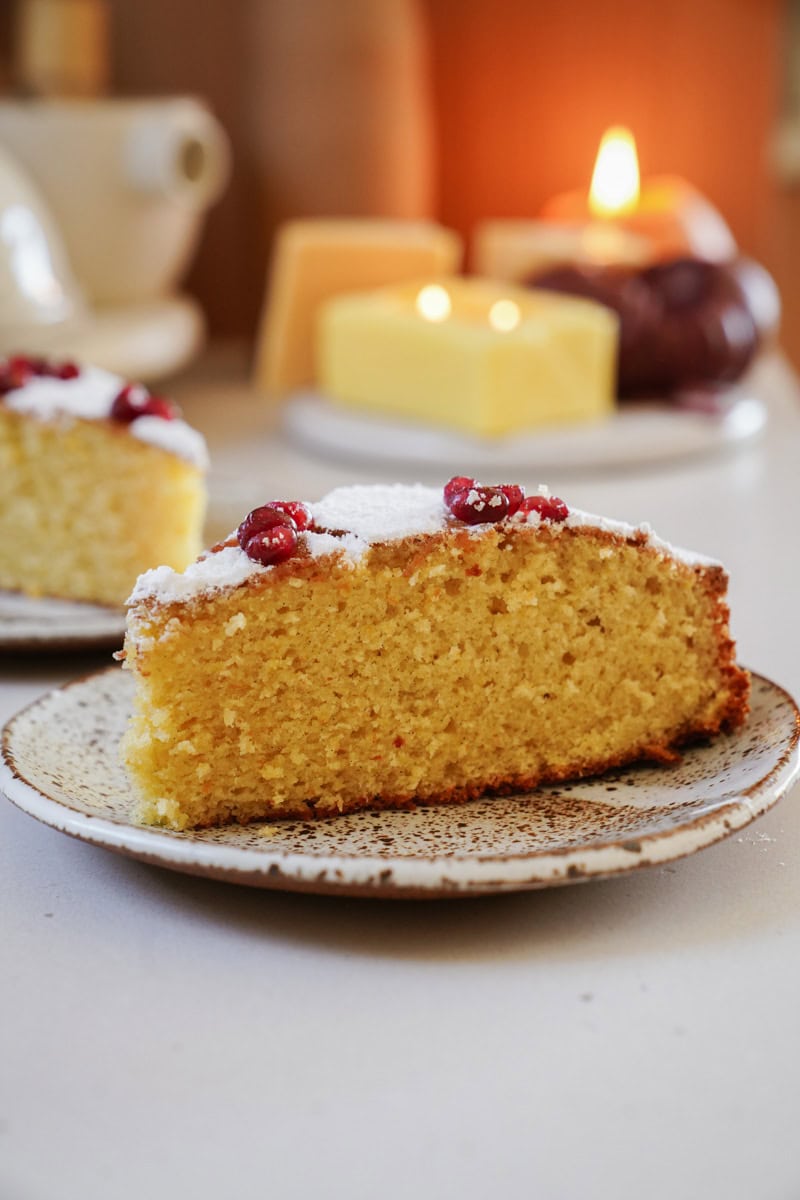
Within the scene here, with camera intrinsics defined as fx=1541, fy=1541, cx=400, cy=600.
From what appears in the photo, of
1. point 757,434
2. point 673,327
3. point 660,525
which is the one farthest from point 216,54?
point 660,525

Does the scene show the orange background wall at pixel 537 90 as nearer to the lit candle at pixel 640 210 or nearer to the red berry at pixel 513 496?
the lit candle at pixel 640 210

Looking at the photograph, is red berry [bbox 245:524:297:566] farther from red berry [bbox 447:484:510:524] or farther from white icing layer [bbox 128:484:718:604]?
red berry [bbox 447:484:510:524]

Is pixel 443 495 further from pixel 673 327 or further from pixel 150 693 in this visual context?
pixel 673 327

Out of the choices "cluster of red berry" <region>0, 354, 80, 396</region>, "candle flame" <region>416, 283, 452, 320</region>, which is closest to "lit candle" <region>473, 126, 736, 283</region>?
"candle flame" <region>416, 283, 452, 320</region>

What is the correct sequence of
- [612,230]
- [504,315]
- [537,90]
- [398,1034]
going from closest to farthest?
1. [398,1034]
2. [504,315]
3. [612,230]
4. [537,90]

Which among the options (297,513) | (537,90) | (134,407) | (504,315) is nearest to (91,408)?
(134,407)

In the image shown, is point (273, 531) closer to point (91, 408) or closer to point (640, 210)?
point (91, 408)
